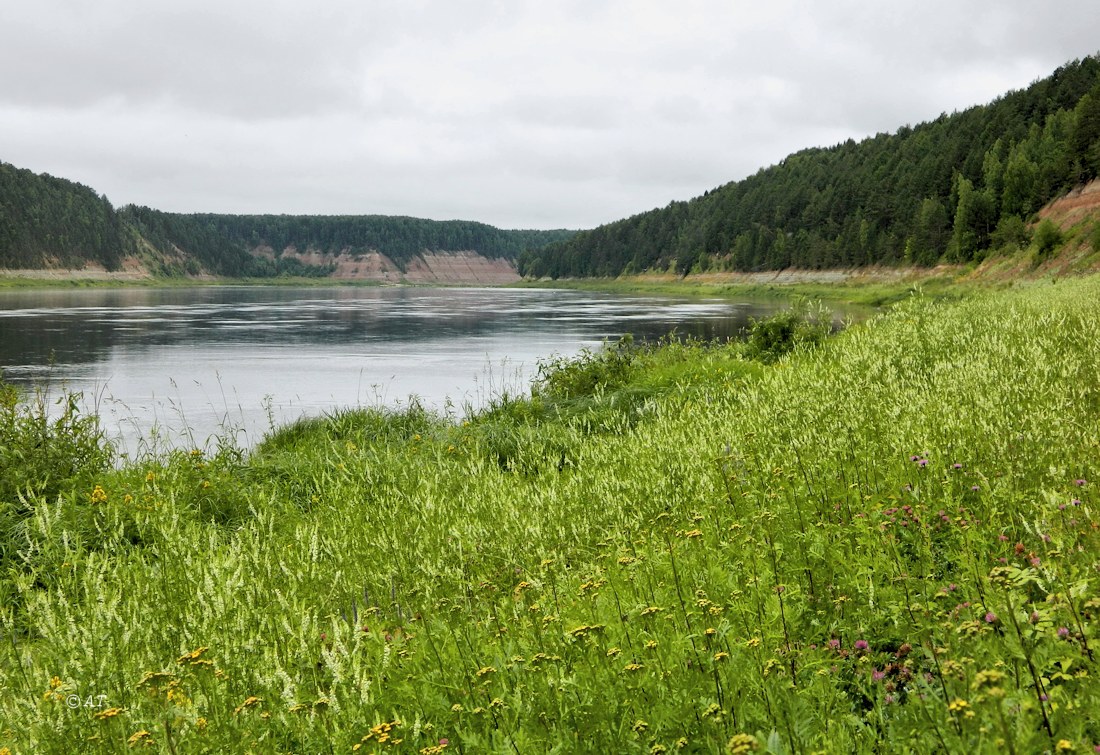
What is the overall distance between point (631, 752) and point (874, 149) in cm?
18394

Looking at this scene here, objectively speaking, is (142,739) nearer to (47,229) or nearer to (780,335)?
(780,335)

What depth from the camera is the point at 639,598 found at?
15.2 ft

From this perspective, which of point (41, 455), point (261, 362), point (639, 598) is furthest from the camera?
point (261, 362)

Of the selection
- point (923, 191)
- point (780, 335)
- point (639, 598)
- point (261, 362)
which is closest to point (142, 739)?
point (639, 598)

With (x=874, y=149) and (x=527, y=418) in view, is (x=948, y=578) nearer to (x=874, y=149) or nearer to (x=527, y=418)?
(x=527, y=418)

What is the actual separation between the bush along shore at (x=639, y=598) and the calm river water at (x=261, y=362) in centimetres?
519

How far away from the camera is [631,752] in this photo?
3.11 meters

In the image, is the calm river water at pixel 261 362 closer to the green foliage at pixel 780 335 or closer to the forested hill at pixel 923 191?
the green foliage at pixel 780 335

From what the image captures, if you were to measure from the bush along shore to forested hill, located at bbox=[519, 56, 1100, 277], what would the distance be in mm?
78188

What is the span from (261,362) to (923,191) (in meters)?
115

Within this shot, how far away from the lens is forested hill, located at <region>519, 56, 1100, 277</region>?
83.1 m

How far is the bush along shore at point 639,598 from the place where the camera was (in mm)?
3135

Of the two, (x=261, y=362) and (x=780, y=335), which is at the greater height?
(x=780, y=335)

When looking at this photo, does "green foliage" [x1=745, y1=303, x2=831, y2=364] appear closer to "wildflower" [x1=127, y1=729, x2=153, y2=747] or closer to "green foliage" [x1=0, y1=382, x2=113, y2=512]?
"green foliage" [x1=0, y1=382, x2=113, y2=512]
